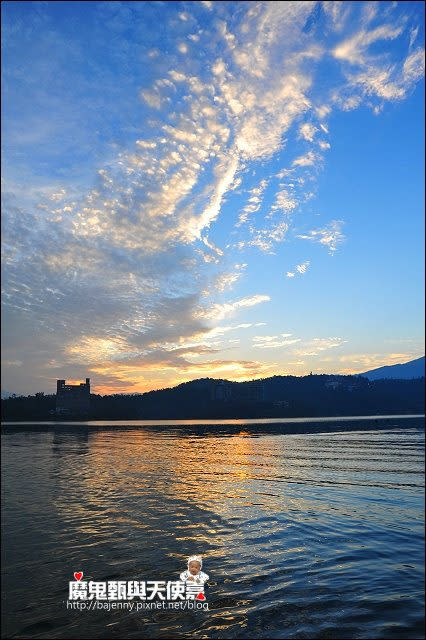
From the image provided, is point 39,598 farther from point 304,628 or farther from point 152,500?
point 152,500

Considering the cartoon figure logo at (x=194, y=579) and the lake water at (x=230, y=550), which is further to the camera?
the cartoon figure logo at (x=194, y=579)

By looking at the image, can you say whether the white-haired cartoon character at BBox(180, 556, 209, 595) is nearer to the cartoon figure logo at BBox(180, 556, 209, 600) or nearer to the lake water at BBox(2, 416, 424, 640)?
the cartoon figure logo at BBox(180, 556, 209, 600)

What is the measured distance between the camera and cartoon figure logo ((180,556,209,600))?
16391 mm

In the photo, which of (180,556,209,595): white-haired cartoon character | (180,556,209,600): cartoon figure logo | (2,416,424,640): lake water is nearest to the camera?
(2,416,424,640): lake water

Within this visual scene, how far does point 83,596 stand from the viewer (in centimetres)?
1614

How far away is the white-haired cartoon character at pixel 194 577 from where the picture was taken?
16.9 meters

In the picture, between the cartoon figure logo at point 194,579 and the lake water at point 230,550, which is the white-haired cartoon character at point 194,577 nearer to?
the cartoon figure logo at point 194,579

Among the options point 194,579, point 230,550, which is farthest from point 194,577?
point 230,550

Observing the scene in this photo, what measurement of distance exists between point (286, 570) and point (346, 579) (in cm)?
261

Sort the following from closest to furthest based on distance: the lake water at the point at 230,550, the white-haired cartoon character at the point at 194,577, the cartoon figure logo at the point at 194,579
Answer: the lake water at the point at 230,550 → the cartoon figure logo at the point at 194,579 → the white-haired cartoon character at the point at 194,577

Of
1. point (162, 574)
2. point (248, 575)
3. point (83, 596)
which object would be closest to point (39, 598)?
point (83, 596)

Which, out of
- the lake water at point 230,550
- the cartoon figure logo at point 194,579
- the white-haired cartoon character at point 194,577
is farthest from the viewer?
the white-haired cartoon character at point 194,577

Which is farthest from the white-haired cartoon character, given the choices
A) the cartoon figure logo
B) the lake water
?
the lake water

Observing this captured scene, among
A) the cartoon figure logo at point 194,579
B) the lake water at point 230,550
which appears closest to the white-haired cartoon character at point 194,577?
the cartoon figure logo at point 194,579
